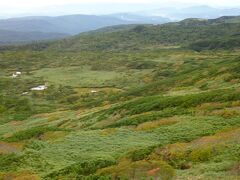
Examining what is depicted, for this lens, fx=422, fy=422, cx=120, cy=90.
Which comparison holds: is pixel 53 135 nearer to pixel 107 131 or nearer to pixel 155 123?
pixel 107 131

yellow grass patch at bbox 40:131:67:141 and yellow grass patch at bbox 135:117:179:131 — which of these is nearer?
yellow grass patch at bbox 135:117:179:131

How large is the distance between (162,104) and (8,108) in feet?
194

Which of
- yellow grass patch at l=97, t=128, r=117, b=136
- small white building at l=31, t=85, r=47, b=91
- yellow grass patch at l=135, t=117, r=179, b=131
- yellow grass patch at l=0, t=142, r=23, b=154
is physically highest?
yellow grass patch at l=135, t=117, r=179, b=131

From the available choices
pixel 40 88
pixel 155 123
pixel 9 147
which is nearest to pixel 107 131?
pixel 155 123

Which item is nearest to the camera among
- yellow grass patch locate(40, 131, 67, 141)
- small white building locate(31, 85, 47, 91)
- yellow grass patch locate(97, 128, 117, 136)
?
yellow grass patch locate(97, 128, 117, 136)

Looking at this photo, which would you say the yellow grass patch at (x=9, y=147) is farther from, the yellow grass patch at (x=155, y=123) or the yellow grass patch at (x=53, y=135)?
the yellow grass patch at (x=155, y=123)

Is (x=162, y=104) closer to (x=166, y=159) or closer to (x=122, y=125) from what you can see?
(x=122, y=125)

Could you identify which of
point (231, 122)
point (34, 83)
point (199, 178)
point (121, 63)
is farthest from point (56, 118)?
point (121, 63)

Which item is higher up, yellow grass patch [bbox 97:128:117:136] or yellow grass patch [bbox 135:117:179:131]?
yellow grass patch [bbox 135:117:179:131]

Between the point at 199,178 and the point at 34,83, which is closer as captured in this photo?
the point at 199,178

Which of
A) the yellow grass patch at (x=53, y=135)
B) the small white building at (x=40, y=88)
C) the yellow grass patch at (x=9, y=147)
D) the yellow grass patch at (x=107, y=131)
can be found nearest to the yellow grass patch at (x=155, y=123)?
the yellow grass patch at (x=107, y=131)

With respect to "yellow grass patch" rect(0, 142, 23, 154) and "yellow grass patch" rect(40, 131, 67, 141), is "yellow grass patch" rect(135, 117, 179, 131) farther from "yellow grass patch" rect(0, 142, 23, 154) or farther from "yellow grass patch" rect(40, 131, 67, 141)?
"yellow grass patch" rect(0, 142, 23, 154)

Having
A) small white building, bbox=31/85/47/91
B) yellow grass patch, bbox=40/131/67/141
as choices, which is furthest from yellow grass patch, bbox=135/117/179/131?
small white building, bbox=31/85/47/91

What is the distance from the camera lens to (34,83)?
136 metres
